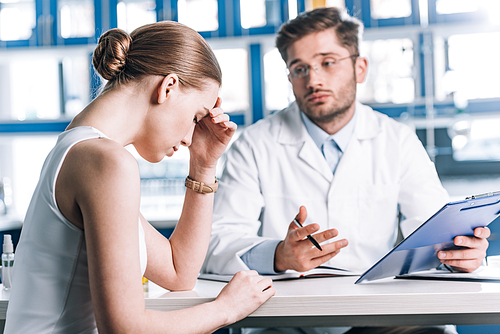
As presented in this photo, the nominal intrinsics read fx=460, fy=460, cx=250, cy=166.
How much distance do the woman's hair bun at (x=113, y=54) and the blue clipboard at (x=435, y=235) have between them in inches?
25.5

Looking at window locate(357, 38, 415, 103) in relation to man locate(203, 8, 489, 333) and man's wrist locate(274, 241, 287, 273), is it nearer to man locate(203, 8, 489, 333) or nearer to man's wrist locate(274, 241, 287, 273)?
man locate(203, 8, 489, 333)

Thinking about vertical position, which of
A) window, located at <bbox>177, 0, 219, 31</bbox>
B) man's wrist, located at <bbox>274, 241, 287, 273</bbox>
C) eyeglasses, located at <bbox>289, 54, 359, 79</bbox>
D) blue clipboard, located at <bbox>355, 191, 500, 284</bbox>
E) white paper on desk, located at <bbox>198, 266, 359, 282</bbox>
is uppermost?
window, located at <bbox>177, 0, 219, 31</bbox>

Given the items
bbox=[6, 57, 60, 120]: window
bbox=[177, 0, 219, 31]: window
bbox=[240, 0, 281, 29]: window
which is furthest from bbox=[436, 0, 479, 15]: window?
bbox=[6, 57, 60, 120]: window

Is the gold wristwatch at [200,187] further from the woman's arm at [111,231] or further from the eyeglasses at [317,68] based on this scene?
the eyeglasses at [317,68]

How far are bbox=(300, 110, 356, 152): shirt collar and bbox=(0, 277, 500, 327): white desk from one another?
2.61 feet

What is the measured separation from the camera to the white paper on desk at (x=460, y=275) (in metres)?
1.04

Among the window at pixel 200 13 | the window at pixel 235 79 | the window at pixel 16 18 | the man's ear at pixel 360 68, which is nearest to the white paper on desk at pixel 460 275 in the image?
the man's ear at pixel 360 68

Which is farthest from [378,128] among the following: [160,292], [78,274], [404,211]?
[78,274]

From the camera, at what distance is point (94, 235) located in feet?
2.25

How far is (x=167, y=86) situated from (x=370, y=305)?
1.89ft

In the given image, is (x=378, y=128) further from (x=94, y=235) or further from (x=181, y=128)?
(x=94, y=235)

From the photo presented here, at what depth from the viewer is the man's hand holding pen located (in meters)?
1.10

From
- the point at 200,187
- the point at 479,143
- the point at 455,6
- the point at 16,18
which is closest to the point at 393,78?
the point at 455,6

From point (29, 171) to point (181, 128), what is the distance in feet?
11.1
